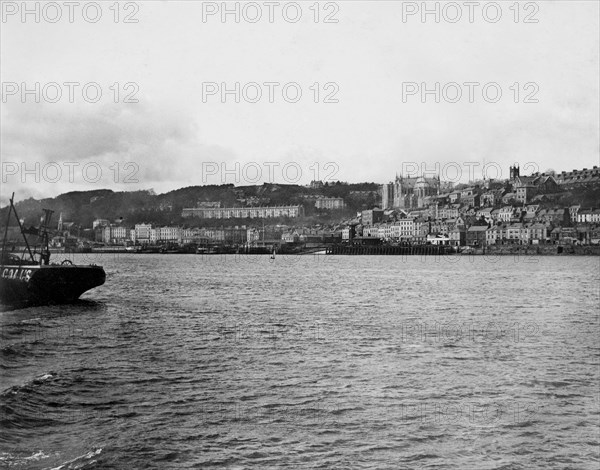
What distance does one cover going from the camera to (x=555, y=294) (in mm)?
43906

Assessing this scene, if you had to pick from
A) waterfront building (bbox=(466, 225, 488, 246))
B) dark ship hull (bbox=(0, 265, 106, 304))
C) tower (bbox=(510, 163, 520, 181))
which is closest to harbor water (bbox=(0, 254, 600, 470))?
dark ship hull (bbox=(0, 265, 106, 304))

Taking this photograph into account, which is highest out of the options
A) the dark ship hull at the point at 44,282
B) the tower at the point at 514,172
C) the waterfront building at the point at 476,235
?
the tower at the point at 514,172

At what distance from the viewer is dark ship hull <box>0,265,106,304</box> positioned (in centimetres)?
3078

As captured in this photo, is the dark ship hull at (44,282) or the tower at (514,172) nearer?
the dark ship hull at (44,282)

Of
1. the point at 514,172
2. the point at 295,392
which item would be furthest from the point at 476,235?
the point at 295,392

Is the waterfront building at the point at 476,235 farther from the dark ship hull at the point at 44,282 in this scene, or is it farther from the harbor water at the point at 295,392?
the dark ship hull at the point at 44,282

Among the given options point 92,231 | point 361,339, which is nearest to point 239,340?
point 361,339

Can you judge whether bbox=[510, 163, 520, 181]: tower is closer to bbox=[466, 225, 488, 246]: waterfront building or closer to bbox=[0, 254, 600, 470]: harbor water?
bbox=[466, 225, 488, 246]: waterfront building

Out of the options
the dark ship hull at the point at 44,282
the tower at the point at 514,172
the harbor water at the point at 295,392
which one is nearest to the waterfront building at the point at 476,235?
the tower at the point at 514,172

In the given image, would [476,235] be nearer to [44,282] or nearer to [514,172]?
[514,172]

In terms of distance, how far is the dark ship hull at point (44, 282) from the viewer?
101 feet

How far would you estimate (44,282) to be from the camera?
31.7 m

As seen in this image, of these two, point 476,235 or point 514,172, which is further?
point 514,172

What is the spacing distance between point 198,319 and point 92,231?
158498 millimetres
